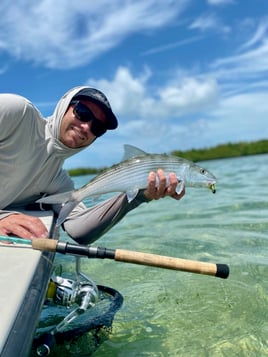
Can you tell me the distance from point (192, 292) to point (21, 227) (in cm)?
162

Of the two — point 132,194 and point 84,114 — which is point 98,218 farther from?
point 84,114

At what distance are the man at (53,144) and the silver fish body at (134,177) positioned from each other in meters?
0.20

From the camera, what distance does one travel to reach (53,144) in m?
3.44

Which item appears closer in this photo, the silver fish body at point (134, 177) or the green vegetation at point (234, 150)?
the silver fish body at point (134, 177)

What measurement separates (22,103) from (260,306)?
2251mm

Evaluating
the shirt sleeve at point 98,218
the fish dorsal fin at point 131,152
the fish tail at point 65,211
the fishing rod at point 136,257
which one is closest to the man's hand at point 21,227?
the fish tail at point 65,211

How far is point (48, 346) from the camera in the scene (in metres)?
2.29

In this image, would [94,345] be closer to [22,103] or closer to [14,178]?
[14,178]

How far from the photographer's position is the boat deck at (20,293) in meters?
1.79

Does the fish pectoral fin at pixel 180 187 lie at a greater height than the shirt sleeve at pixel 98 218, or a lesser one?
greater

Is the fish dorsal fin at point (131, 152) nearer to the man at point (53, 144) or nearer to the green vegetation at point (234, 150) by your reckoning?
the man at point (53, 144)

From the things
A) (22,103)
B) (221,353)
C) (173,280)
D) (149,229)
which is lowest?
(221,353)

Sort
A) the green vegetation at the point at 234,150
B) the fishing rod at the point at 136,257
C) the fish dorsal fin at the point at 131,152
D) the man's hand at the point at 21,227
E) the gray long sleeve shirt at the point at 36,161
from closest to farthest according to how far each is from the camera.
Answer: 1. the fishing rod at the point at 136,257
2. the man's hand at the point at 21,227
3. the fish dorsal fin at the point at 131,152
4. the gray long sleeve shirt at the point at 36,161
5. the green vegetation at the point at 234,150

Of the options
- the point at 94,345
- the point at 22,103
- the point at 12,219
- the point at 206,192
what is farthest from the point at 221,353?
the point at 206,192
